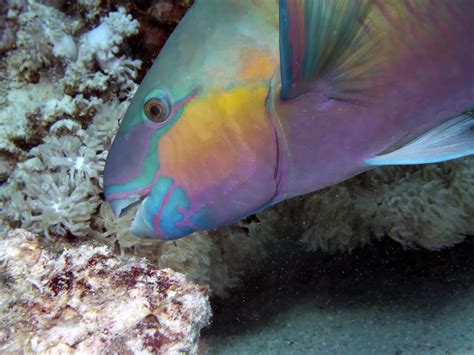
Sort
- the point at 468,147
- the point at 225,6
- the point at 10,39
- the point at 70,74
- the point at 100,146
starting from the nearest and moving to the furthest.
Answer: the point at 225,6 < the point at 468,147 < the point at 100,146 < the point at 70,74 < the point at 10,39

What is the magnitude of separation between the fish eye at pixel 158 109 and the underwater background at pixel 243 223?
3.05ft

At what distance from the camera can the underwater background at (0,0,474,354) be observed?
2.94 metres

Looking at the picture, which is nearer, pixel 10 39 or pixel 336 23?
pixel 336 23

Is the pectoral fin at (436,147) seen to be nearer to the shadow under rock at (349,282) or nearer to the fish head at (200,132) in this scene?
the fish head at (200,132)

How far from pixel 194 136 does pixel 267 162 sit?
0.91 ft

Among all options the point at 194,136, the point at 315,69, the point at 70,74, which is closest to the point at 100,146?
the point at 70,74

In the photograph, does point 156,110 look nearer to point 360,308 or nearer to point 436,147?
point 436,147

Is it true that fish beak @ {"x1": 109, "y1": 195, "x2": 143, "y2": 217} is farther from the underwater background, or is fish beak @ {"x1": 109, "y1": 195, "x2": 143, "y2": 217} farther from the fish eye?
the underwater background

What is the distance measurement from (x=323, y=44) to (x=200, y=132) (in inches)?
19.9

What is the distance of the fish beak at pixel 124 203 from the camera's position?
5.78ft

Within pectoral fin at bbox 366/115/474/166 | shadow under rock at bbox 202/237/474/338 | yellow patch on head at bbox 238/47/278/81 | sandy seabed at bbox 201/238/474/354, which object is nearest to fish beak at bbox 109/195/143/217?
yellow patch on head at bbox 238/47/278/81

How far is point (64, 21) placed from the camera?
362 cm

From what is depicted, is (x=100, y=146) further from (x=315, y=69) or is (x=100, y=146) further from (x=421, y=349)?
(x=421, y=349)

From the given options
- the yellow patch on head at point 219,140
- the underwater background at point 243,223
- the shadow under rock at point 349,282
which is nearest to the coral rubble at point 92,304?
the underwater background at point 243,223
